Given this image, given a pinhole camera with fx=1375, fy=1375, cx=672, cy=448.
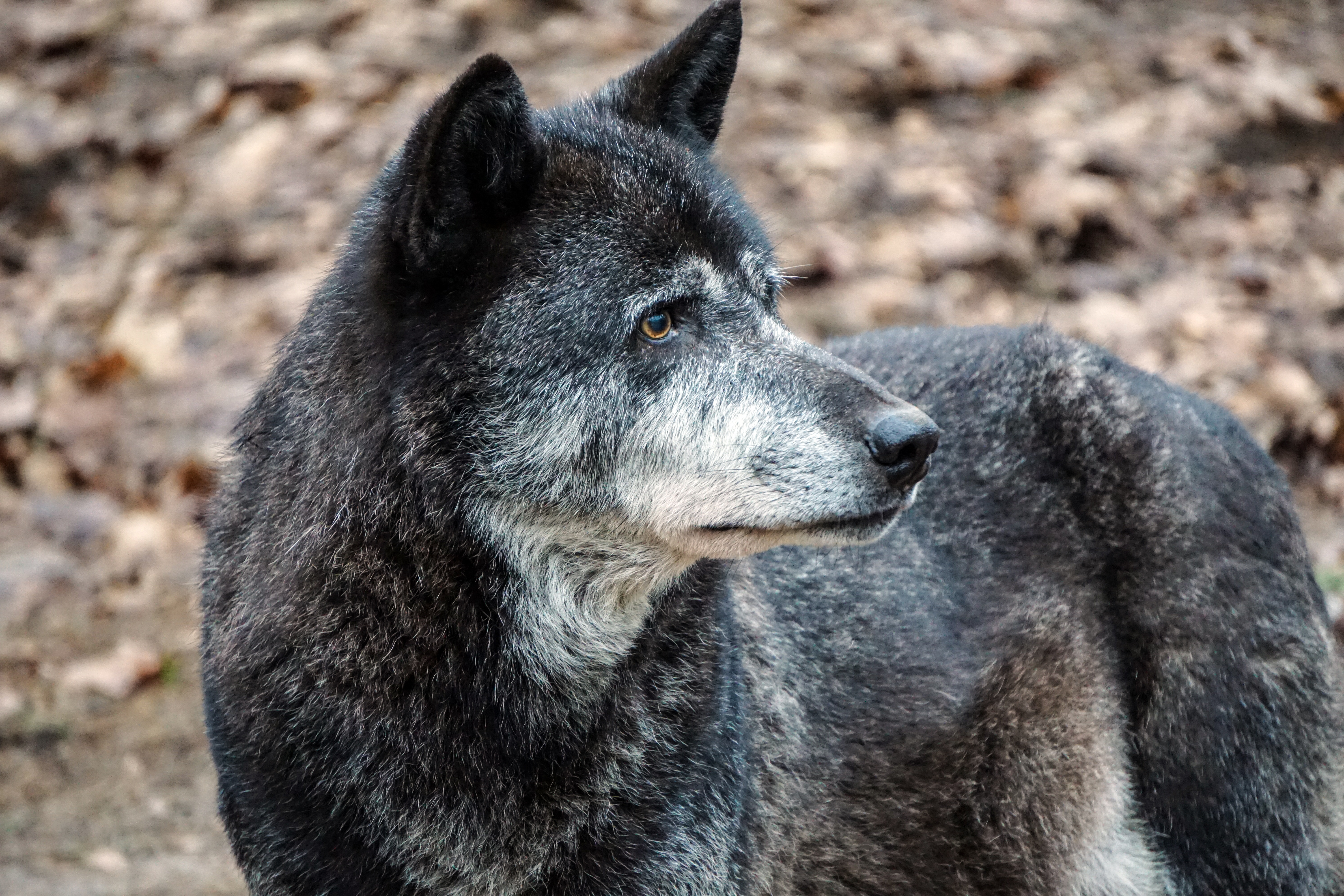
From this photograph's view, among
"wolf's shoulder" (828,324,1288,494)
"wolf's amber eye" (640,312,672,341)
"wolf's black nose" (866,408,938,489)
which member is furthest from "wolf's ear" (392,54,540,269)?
"wolf's shoulder" (828,324,1288,494)

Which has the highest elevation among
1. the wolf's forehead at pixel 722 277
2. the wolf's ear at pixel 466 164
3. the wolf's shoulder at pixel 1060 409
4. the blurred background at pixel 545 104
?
the wolf's ear at pixel 466 164

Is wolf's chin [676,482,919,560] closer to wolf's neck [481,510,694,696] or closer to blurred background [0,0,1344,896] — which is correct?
wolf's neck [481,510,694,696]

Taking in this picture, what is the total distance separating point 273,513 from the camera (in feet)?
12.0

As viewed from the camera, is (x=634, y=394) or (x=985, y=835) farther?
(x=985, y=835)

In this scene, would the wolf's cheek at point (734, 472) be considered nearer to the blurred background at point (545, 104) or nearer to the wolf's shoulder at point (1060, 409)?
the wolf's shoulder at point (1060, 409)

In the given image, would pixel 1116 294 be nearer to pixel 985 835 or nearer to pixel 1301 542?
pixel 1301 542

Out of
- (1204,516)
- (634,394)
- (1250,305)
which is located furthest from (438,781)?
(1250,305)

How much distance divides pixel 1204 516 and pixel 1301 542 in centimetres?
46

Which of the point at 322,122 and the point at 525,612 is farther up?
the point at 525,612

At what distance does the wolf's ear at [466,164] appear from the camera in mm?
3271

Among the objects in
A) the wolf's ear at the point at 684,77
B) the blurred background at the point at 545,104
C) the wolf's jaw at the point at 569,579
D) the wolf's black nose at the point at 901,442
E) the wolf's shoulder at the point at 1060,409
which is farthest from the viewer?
the blurred background at the point at 545,104

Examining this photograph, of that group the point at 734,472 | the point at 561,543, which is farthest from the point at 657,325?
the point at 561,543

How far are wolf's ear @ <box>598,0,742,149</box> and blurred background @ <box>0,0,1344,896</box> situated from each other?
3570 millimetres

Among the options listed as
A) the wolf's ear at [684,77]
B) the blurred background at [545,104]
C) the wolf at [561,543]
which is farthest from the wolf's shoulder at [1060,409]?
the blurred background at [545,104]
